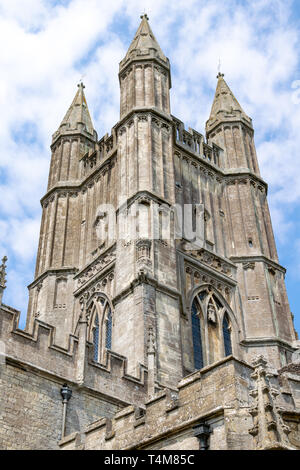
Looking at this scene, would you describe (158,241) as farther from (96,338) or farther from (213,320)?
(96,338)

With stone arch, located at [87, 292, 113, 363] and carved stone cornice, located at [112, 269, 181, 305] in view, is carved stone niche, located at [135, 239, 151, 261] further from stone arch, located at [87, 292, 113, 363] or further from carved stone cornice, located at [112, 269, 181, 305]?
stone arch, located at [87, 292, 113, 363]

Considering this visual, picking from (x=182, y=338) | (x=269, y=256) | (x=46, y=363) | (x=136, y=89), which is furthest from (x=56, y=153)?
(x=46, y=363)

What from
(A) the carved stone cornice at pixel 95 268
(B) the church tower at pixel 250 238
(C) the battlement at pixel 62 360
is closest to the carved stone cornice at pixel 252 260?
(B) the church tower at pixel 250 238

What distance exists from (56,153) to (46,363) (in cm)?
1865

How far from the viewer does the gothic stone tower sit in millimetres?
19922

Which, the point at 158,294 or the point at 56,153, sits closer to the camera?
the point at 158,294

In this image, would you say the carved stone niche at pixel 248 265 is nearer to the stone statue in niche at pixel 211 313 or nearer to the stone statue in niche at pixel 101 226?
the stone statue in niche at pixel 211 313

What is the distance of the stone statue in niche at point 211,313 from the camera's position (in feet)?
74.8

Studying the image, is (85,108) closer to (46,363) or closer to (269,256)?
(269,256)

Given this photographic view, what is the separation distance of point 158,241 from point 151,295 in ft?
8.02

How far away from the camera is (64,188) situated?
29.0 meters

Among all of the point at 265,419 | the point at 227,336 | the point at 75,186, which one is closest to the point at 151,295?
the point at 227,336

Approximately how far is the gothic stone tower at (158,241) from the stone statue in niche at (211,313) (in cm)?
8

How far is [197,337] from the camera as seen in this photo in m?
21.9
